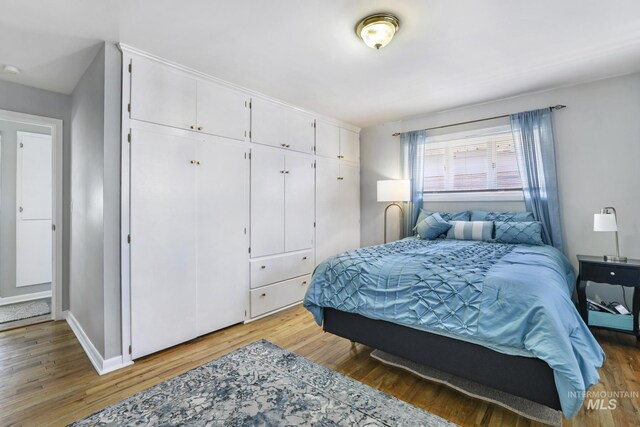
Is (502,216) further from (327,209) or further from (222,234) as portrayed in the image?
(222,234)

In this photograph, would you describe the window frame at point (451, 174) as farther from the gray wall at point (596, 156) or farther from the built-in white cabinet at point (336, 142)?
the built-in white cabinet at point (336, 142)

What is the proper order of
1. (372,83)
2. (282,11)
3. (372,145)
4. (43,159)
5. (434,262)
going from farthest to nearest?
(372,145), (43,159), (372,83), (434,262), (282,11)

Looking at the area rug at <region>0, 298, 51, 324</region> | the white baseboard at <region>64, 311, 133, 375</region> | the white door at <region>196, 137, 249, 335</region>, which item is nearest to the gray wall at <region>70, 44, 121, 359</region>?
the white baseboard at <region>64, 311, 133, 375</region>

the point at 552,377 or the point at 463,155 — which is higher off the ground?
the point at 463,155

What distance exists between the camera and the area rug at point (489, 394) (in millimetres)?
1636

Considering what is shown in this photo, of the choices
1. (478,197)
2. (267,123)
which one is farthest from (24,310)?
(478,197)

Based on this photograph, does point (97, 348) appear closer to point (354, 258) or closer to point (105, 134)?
point (105, 134)

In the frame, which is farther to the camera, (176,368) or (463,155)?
(463,155)

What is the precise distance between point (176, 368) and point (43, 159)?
3.87 meters

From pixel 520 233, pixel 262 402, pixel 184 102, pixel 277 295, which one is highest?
pixel 184 102

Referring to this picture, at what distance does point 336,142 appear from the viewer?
4219 mm

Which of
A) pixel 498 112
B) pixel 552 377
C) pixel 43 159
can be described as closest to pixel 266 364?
pixel 552 377

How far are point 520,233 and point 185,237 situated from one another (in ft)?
10.6

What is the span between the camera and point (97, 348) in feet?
7.62
